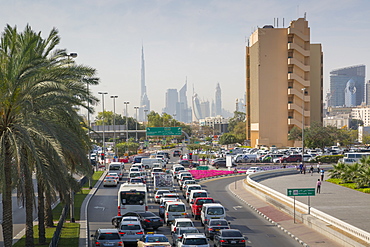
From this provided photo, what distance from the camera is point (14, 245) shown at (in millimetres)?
23828

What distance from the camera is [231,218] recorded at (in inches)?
1255

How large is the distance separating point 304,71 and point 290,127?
37.9 feet

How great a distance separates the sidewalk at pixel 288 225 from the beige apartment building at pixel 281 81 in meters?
58.9

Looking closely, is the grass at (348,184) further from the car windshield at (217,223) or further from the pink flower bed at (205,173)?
the car windshield at (217,223)

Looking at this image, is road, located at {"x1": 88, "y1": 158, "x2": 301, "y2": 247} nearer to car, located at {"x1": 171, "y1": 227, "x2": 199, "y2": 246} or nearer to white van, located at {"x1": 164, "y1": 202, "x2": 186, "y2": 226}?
white van, located at {"x1": 164, "y1": 202, "x2": 186, "y2": 226}

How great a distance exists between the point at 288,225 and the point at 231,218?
14.5ft

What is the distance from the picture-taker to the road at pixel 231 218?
81.8ft

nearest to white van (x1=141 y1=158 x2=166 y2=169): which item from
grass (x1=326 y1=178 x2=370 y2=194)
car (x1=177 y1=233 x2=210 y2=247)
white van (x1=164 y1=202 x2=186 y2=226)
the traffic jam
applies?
grass (x1=326 y1=178 x2=370 y2=194)

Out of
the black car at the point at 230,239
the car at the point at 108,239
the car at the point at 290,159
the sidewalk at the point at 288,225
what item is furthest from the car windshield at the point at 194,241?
the car at the point at 290,159

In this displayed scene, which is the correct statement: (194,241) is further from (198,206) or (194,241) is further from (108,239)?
(198,206)

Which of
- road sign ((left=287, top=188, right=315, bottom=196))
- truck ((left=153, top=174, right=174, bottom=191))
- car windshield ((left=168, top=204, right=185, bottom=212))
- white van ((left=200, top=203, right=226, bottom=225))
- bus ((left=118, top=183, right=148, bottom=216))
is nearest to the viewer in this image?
white van ((left=200, top=203, right=226, bottom=225))

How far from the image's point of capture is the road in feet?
81.8

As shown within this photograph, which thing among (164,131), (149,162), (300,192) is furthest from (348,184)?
(164,131)

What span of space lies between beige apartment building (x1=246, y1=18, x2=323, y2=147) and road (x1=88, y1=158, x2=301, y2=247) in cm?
5346
